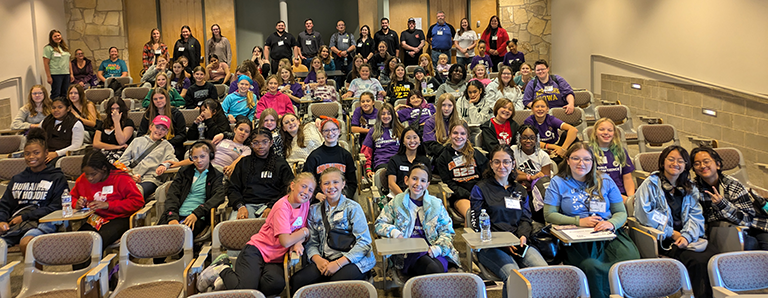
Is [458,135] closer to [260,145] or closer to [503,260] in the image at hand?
[503,260]

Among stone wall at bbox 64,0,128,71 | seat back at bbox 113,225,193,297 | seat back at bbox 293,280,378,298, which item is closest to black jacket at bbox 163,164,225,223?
seat back at bbox 113,225,193,297

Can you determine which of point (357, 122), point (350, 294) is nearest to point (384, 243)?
point (350, 294)

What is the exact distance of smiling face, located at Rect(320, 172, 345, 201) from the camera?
322 centimetres

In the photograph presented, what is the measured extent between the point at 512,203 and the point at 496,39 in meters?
7.32

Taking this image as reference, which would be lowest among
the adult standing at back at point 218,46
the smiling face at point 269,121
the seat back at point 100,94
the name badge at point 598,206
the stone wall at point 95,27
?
the name badge at point 598,206

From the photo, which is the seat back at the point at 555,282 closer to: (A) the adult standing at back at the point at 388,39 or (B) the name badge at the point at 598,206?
(B) the name badge at the point at 598,206

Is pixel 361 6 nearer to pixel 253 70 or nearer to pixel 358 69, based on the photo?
pixel 358 69

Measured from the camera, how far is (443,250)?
3.16m

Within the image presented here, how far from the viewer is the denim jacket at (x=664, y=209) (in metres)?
3.38

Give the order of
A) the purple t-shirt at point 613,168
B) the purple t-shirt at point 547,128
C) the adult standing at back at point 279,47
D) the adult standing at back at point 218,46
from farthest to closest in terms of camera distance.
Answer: the adult standing at back at point 218,46, the adult standing at back at point 279,47, the purple t-shirt at point 547,128, the purple t-shirt at point 613,168

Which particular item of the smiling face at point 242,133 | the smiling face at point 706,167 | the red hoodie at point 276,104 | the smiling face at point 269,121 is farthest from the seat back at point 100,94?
the smiling face at point 706,167

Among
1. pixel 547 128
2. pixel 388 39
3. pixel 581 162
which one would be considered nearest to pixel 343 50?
pixel 388 39

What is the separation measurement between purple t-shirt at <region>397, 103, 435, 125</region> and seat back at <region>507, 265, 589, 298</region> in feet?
11.9

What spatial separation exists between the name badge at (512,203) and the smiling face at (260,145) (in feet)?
5.91
